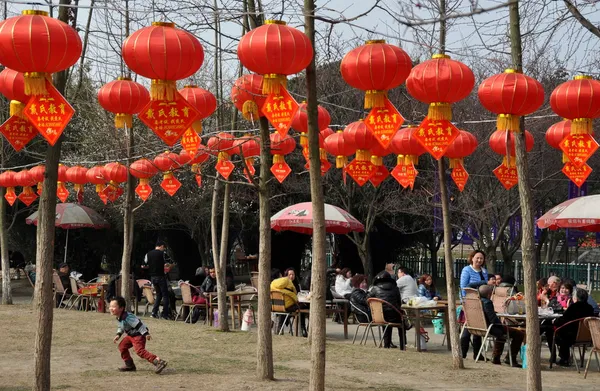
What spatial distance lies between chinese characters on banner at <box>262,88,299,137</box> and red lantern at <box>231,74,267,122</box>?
5.83 feet

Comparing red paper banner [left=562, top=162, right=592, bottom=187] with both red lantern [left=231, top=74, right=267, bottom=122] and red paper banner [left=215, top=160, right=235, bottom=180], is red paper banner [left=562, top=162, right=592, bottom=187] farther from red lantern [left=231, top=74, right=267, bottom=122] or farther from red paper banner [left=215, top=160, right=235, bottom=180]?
red paper banner [left=215, top=160, right=235, bottom=180]

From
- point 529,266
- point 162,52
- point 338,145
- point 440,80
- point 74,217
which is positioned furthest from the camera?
point 74,217

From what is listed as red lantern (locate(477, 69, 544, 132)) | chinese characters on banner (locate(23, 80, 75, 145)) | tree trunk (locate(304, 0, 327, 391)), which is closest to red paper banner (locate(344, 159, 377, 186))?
red lantern (locate(477, 69, 544, 132))

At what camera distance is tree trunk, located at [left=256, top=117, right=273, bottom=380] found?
10.4 metres

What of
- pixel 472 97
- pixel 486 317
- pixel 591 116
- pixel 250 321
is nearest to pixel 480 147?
pixel 472 97

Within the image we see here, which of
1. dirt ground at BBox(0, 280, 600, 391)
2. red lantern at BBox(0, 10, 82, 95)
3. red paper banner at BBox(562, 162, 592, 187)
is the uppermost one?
red lantern at BBox(0, 10, 82, 95)

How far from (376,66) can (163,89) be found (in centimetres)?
229

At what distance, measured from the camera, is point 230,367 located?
11461 millimetres

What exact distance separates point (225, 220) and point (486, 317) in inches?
203

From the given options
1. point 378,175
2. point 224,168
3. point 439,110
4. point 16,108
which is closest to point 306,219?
point 378,175

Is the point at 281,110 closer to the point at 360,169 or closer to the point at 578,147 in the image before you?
the point at 578,147

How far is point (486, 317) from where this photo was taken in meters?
12.9

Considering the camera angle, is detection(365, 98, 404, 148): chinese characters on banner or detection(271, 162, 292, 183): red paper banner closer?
detection(365, 98, 404, 148): chinese characters on banner

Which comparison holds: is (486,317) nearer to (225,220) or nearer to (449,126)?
(449,126)
